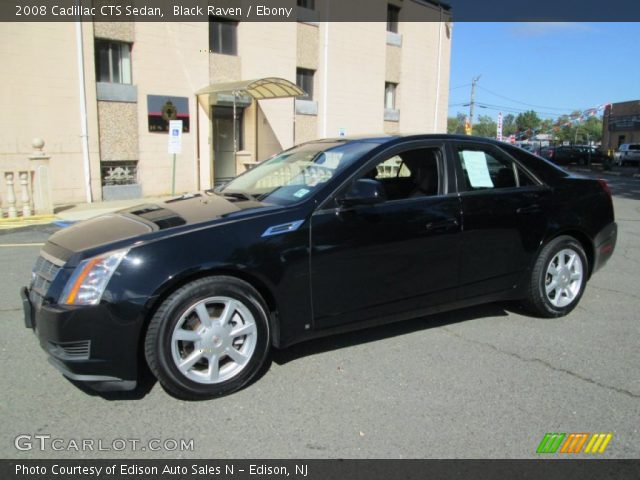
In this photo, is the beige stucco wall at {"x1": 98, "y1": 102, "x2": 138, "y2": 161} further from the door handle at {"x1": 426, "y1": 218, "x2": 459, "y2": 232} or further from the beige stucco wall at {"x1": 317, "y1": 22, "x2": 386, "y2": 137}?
the door handle at {"x1": 426, "y1": 218, "x2": 459, "y2": 232}

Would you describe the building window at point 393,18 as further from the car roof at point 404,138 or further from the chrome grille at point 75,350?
the chrome grille at point 75,350

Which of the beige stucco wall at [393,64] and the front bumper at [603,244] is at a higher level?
the beige stucco wall at [393,64]

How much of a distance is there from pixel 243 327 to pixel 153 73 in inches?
541

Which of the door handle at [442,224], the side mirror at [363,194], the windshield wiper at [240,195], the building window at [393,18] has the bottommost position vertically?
the door handle at [442,224]

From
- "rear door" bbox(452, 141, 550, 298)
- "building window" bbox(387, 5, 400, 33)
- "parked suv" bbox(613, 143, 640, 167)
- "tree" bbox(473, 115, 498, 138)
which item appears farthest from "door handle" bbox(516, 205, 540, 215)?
"tree" bbox(473, 115, 498, 138)

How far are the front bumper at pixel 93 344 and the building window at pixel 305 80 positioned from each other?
17.9 meters

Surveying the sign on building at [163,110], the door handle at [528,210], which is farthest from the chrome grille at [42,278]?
the sign on building at [163,110]

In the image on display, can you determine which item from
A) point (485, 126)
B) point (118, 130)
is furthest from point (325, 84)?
point (485, 126)

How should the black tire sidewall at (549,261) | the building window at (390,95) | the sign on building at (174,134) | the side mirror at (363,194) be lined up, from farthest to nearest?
the building window at (390,95), the sign on building at (174,134), the black tire sidewall at (549,261), the side mirror at (363,194)

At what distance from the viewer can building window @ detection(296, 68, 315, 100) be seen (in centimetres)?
1998

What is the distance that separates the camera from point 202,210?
3.81 meters

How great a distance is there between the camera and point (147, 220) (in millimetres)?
3688

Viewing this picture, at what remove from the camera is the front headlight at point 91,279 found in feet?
10.1
